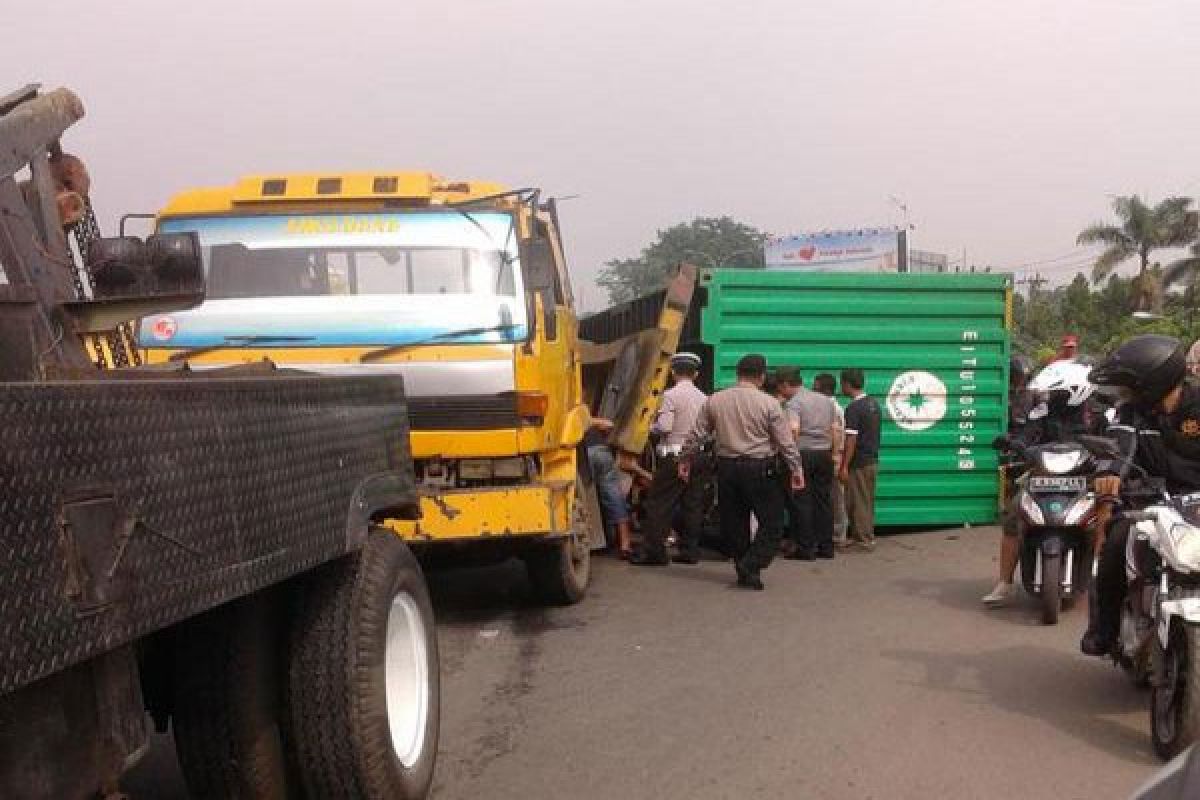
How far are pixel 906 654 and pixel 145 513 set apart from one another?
15.4 feet

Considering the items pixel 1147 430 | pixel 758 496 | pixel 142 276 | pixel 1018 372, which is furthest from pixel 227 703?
pixel 1018 372

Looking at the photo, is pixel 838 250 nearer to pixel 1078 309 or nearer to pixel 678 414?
pixel 1078 309

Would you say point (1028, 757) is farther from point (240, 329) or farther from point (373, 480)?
point (240, 329)

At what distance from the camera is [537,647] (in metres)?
6.09

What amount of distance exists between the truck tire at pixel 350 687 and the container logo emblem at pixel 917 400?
696 cm

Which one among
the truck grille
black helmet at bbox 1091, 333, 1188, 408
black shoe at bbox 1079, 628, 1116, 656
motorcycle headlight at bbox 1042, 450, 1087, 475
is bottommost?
black shoe at bbox 1079, 628, 1116, 656

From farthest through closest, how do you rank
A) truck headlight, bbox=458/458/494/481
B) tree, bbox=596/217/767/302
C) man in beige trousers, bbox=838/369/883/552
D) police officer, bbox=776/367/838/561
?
tree, bbox=596/217/767/302 < man in beige trousers, bbox=838/369/883/552 < police officer, bbox=776/367/838/561 < truck headlight, bbox=458/458/494/481

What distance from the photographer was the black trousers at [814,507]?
28.9 ft

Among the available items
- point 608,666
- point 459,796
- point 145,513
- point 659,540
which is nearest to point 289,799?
point 459,796

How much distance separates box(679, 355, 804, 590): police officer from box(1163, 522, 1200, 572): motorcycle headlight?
365 cm

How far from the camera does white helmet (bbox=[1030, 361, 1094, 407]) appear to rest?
7359mm

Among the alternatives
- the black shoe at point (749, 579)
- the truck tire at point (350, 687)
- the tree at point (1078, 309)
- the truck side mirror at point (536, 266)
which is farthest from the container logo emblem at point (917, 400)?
the tree at point (1078, 309)

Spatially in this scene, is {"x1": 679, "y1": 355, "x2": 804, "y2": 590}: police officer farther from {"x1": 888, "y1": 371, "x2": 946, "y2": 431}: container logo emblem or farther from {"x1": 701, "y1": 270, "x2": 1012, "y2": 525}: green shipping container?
{"x1": 888, "y1": 371, "x2": 946, "y2": 431}: container logo emblem

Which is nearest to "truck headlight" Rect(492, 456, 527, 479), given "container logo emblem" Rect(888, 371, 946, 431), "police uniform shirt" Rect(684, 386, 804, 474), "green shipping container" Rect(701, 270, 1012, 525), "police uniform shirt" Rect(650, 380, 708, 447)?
"police uniform shirt" Rect(684, 386, 804, 474)
